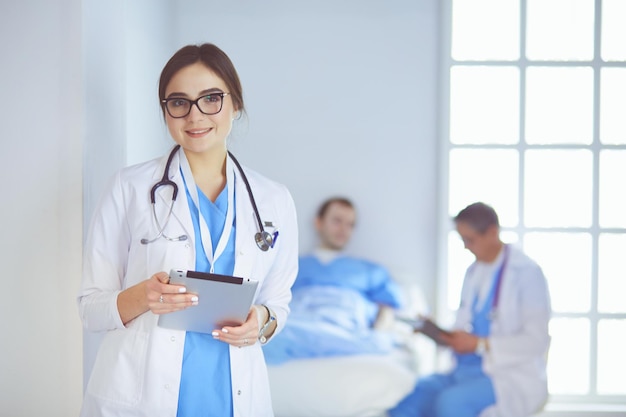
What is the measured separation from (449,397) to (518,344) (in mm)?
375

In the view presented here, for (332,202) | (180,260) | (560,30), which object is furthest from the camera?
(560,30)

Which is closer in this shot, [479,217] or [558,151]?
[479,217]

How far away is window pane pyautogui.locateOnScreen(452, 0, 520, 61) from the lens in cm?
414

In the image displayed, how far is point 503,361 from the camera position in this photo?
303cm

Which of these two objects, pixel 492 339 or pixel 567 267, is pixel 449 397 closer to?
pixel 492 339

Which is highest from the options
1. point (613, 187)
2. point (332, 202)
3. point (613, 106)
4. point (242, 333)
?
point (613, 106)

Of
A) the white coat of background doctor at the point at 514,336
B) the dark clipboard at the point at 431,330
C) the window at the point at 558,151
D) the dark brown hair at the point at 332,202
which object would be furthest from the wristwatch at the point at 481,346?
the dark brown hair at the point at 332,202

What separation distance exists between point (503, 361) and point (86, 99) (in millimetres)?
2053

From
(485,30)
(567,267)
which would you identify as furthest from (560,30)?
(567,267)

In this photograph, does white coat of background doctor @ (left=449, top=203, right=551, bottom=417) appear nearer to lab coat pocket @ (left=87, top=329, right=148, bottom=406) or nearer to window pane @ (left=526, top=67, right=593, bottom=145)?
window pane @ (left=526, top=67, right=593, bottom=145)

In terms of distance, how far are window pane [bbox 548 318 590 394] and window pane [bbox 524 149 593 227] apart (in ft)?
1.80

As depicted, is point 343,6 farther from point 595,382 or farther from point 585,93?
point 595,382

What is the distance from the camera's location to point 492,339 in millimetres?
3051

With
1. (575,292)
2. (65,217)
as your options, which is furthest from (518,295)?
(65,217)
